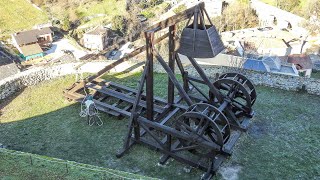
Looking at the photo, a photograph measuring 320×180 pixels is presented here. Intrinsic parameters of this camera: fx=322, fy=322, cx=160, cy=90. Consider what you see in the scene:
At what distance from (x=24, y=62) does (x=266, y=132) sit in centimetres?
2769

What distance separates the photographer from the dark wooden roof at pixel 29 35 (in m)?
33.0

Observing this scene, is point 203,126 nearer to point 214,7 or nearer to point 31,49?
point 31,49

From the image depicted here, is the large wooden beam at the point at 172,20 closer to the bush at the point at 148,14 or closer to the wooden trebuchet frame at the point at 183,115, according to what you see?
the wooden trebuchet frame at the point at 183,115

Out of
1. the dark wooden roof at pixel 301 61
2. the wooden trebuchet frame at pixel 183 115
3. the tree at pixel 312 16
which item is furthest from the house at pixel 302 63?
the wooden trebuchet frame at pixel 183 115

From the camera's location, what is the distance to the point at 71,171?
5773 mm

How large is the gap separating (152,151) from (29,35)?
30.8m

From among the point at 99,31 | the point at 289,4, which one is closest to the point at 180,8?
the point at 99,31

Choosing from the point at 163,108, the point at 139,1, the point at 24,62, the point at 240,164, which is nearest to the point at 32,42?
the point at 24,62

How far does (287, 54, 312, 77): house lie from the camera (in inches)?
891

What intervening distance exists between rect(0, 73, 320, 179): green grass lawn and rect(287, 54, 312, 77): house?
14.5 metres

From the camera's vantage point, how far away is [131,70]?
1115cm

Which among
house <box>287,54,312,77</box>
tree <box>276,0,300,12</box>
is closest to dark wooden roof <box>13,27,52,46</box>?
house <box>287,54,312,77</box>

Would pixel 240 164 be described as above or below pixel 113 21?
above

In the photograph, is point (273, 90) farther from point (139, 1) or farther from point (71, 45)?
point (139, 1)
